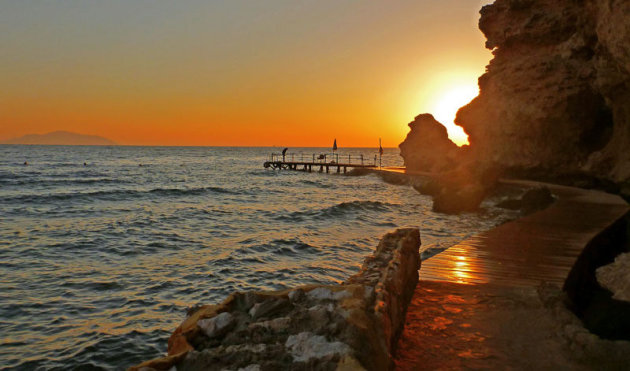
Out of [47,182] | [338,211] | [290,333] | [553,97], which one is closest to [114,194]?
[47,182]

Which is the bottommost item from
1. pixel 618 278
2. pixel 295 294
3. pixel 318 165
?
pixel 618 278

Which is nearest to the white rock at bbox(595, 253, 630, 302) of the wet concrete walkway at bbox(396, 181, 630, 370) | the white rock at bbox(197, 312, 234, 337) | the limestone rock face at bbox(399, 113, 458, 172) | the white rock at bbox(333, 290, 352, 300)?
the wet concrete walkway at bbox(396, 181, 630, 370)

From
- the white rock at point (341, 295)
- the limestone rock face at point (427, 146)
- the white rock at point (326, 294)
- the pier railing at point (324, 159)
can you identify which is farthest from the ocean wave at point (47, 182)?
the white rock at point (341, 295)

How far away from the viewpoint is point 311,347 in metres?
2.96

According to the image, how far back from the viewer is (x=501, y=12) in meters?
26.3

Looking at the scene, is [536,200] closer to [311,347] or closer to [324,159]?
[311,347]

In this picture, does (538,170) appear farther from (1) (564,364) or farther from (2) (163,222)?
(1) (564,364)

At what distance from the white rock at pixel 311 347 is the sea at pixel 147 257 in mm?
4635

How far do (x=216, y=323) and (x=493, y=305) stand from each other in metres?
4.32

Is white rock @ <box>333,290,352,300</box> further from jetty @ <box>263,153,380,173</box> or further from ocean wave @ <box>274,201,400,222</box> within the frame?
jetty @ <box>263,153,380,173</box>

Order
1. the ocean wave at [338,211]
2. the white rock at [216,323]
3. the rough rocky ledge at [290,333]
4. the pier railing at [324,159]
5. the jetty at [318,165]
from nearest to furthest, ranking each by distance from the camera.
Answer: the rough rocky ledge at [290,333]
the white rock at [216,323]
the ocean wave at [338,211]
the jetty at [318,165]
the pier railing at [324,159]

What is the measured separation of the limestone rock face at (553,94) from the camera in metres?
18.4

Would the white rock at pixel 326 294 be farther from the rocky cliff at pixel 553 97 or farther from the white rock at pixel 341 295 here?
the rocky cliff at pixel 553 97

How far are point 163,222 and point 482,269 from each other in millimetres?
15590
